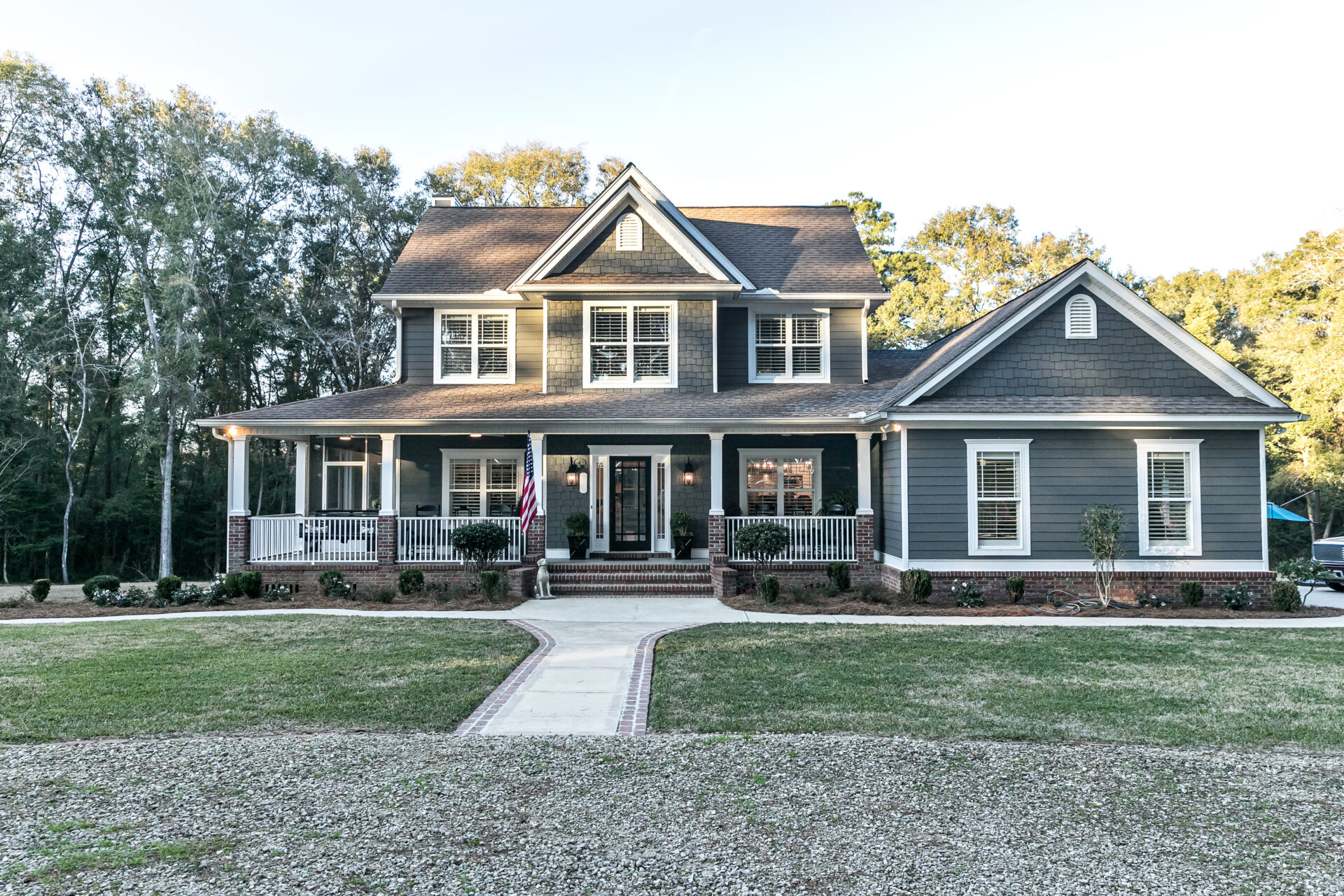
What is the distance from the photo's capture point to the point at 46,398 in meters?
27.1

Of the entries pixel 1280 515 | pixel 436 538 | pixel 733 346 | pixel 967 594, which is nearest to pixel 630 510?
pixel 436 538

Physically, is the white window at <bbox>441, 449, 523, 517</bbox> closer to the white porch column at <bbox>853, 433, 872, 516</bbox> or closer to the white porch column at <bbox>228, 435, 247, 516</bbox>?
the white porch column at <bbox>228, 435, 247, 516</bbox>

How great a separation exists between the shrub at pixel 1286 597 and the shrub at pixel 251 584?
17199 millimetres

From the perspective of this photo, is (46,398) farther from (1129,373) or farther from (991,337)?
(1129,373)

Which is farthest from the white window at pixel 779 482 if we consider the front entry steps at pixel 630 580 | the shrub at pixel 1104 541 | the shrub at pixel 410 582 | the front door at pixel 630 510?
the shrub at pixel 410 582

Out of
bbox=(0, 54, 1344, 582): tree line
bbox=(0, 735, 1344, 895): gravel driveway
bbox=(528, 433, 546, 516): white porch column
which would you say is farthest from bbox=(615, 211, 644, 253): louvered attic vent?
bbox=(0, 54, 1344, 582): tree line

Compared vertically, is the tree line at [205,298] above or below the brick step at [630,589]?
above

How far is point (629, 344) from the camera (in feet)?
55.0

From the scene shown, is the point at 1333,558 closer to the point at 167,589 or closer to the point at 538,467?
the point at 538,467

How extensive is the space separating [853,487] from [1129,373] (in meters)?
5.56

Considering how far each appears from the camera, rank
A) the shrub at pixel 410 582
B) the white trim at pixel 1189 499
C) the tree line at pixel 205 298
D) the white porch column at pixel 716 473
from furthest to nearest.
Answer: the tree line at pixel 205 298 < the white porch column at pixel 716 473 < the shrub at pixel 410 582 < the white trim at pixel 1189 499

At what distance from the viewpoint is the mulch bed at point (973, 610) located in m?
12.5

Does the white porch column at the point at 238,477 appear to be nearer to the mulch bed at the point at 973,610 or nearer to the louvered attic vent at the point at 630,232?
the louvered attic vent at the point at 630,232

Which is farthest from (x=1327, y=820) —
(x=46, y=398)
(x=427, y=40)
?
(x=46, y=398)
